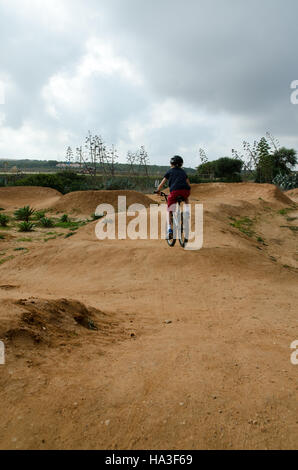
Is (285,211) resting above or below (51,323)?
above

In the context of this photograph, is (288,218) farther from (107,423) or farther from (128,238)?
(107,423)

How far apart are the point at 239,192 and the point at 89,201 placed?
15.2m

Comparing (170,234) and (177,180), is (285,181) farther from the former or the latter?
(177,180)

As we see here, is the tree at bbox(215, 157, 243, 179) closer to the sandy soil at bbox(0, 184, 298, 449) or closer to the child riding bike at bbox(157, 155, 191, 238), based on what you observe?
the child riding bike at bbox(157, 155, 191, 238)

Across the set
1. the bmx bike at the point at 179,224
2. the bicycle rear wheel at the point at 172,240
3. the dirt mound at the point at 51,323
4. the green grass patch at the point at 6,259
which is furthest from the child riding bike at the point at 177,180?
the green grass patch at the point at 6,259

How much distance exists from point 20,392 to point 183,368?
4.86ft

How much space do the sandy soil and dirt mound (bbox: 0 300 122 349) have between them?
2cm

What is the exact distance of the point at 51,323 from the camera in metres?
3.66

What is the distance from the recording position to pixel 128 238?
35.2 feet

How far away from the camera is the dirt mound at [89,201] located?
67.5 feet

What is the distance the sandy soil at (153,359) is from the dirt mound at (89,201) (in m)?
13.1

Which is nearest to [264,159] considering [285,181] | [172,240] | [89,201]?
[285,181]

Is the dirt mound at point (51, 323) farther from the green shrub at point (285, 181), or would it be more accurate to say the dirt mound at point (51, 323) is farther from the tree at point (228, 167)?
the tree at point (228, 167)
